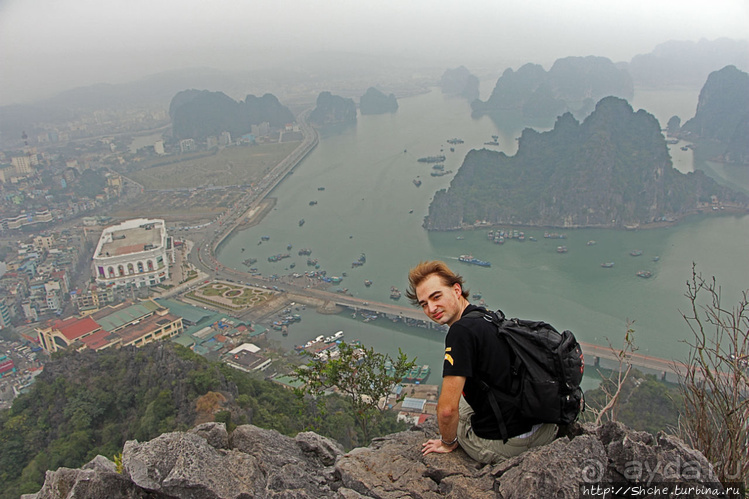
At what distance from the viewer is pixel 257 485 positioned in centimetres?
157

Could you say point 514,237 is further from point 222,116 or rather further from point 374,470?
point 222,116

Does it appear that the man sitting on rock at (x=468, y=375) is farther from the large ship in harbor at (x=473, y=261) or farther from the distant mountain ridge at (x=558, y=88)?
the distant mountain ridge at (x=558, y=88)

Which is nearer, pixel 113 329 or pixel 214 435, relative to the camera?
Answer: pixel 214 435

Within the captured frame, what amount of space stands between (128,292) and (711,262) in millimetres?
17182

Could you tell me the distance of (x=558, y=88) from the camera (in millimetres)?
56156

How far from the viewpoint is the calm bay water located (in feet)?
43.2

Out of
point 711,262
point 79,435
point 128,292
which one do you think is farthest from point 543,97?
point 79,435

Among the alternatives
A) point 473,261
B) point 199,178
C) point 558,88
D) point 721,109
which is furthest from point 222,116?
point 721,109

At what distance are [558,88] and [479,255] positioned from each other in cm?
4408

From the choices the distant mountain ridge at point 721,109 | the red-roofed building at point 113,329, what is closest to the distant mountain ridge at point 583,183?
the red-roofed building at point 113,329

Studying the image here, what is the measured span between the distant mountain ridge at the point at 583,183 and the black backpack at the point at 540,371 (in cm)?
1962

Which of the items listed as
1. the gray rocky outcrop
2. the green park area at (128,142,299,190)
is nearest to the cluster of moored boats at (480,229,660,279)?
the green park area at (128,142,299,190)

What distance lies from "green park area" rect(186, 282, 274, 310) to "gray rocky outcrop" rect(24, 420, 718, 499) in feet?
44.1

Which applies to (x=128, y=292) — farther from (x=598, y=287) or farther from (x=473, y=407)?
(x=473, y=407)
